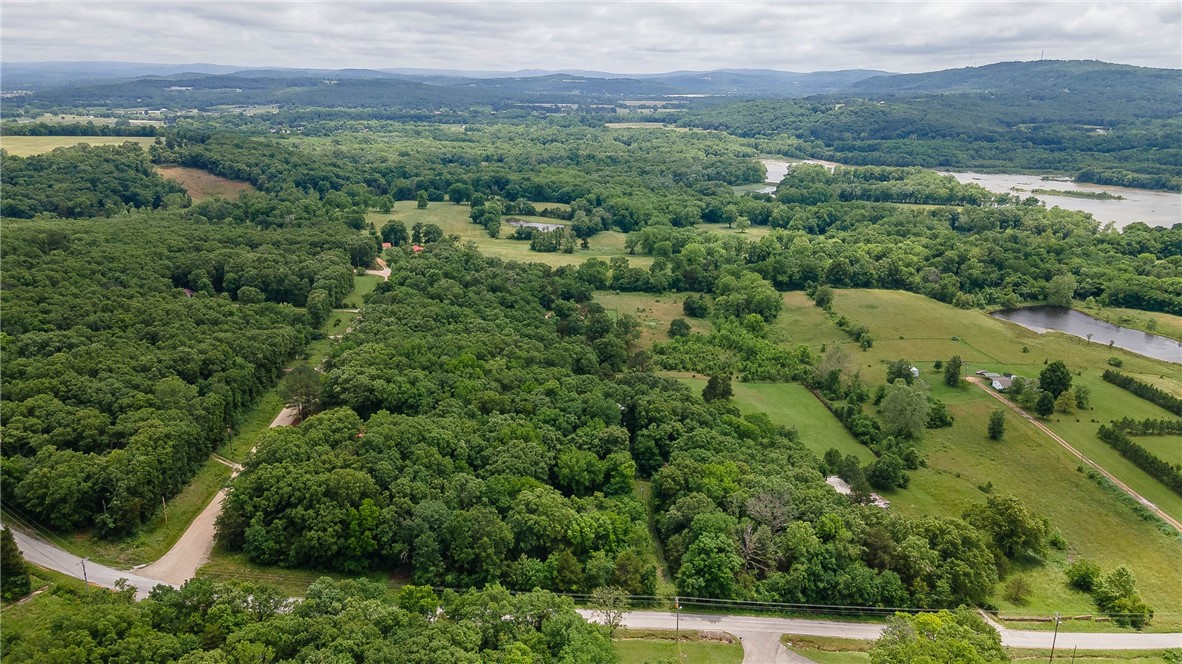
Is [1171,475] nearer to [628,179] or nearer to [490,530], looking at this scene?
[490,530]

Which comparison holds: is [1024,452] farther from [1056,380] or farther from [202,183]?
[202,183]

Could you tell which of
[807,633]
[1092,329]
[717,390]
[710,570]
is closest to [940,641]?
[807,633]

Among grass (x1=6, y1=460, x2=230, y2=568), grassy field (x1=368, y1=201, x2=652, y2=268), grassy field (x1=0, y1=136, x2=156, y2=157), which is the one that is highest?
grassy field (x1=0, y1=136, x2=156, y2=157)

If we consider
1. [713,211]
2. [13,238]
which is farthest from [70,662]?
[713,211]

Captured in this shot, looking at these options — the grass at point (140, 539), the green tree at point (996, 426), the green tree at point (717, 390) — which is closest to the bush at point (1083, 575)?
the green tree at point (996, 426)

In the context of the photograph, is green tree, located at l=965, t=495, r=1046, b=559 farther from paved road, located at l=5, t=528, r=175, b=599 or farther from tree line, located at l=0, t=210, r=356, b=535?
tree line, located at l=0, t=210, r=356, b=535

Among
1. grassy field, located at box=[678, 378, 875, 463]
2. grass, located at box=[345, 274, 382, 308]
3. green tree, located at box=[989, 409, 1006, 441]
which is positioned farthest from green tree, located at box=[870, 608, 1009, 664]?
grass, located at box=[345, 274, 382, 308]
